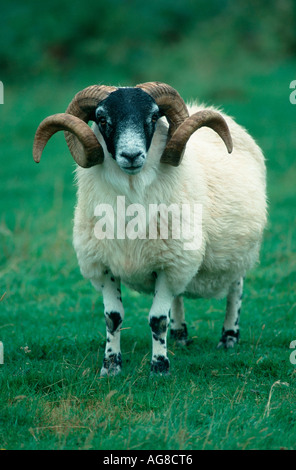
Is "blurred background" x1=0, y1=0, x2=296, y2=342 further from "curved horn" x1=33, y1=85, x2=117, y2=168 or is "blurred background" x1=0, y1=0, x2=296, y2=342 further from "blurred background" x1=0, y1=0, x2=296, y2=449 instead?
"curved horn" x1=33, y1=85, x2=117, y2=168

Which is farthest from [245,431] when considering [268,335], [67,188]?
[67,188]

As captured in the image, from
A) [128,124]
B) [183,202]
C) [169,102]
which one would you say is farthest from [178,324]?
[128,124]

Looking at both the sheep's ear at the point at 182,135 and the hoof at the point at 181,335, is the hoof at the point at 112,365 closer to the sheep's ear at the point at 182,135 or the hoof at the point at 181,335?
the hoof at the point at 181,335

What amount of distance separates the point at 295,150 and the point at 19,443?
1318cm

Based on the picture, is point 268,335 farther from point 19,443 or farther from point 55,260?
point 55,260

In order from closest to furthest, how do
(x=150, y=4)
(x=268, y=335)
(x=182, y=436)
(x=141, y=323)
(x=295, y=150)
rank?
(x=182, y=436), (x=268, y=335), (x=141, y=323), (x=295, y=150), (x=150, y=4)

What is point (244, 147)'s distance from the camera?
289 inches

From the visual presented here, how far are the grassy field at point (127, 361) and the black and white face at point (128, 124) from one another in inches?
70.7

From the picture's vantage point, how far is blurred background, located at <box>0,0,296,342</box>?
10.4 metres

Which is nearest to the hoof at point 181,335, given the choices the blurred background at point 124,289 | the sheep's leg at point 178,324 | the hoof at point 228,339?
the sheep's leg at point 178,324

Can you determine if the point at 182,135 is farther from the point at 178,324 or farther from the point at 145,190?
the point at 178,324

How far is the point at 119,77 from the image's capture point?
24.2m

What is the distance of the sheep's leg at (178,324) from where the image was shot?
7070 mm

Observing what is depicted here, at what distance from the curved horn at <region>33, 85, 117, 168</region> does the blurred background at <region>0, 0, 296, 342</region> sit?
3521 mm
